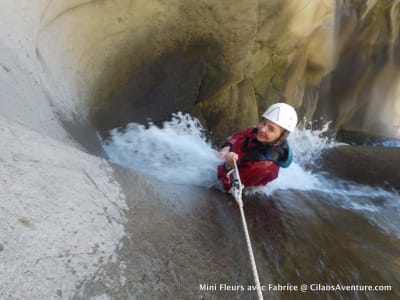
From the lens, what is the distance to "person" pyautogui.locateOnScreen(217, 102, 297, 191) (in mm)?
2811

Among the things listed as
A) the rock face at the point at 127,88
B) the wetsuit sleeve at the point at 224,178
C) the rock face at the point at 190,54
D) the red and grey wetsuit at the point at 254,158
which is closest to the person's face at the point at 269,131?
the red and grey wetsuit at the point at 254,158

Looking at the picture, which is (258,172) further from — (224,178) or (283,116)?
(283,116)

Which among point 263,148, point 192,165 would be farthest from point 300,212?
point 192,165

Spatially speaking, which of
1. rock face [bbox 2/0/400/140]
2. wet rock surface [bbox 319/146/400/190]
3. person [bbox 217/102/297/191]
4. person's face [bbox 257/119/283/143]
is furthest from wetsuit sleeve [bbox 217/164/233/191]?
wet rock surface [bbox 319/146/400/190]

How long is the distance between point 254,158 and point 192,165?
75cm

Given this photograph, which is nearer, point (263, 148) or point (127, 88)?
point (263, 148)

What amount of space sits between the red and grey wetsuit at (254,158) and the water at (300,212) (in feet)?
0.59

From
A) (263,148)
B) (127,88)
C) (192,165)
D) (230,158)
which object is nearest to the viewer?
(230,158)

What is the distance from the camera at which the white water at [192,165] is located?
323cm

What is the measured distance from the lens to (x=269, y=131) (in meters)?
2.84

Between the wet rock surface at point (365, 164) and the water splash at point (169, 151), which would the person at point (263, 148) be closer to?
the water splash at point (169, 151)

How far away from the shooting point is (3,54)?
2.25 m

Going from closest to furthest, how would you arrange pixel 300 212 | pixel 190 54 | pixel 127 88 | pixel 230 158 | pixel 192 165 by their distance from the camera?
pixel 230 158, pixel 300 212, pixel 192 165, pixel 127 88, pixel 190 54

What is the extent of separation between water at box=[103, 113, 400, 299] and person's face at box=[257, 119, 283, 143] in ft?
1.91
